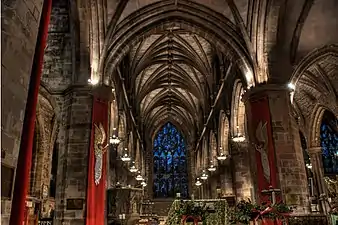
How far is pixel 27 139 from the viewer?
16.4 feet

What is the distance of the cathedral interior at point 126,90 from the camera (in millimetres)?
4938

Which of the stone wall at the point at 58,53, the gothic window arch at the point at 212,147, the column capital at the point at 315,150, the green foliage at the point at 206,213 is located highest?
the stone wall at the point at 58,53

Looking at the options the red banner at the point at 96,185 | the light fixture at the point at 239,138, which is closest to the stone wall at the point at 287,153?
the light fixture at the point at 239,138

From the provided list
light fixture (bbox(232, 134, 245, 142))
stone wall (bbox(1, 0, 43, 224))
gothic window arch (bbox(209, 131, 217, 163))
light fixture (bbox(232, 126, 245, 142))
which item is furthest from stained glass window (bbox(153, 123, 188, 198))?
stone wall (bbox(1, 0, 43, 224))

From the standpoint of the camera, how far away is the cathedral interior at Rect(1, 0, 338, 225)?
16.2 ft

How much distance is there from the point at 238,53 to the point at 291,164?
199 inches

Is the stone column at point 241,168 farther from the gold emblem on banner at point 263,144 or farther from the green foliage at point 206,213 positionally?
the green foliage at point 206,213

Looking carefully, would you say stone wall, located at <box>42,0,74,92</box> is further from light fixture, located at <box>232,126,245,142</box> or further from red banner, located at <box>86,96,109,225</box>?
light fixture, located at <box>232,126,245,142</box>

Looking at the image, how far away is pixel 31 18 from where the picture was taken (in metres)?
5.08

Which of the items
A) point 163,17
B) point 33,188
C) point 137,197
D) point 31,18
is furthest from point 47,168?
point 31,18

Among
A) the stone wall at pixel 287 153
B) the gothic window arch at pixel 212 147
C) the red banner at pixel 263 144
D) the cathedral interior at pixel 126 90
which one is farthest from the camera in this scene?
the gothic window arch at pixel 212 147

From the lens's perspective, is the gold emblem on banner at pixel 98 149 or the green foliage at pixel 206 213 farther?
the gold emblem on banner at pixel 98 149

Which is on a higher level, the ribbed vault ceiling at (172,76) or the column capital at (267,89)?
the ribbed vault ceiling at (172,76)

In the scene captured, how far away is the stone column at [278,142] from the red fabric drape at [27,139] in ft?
28.2
